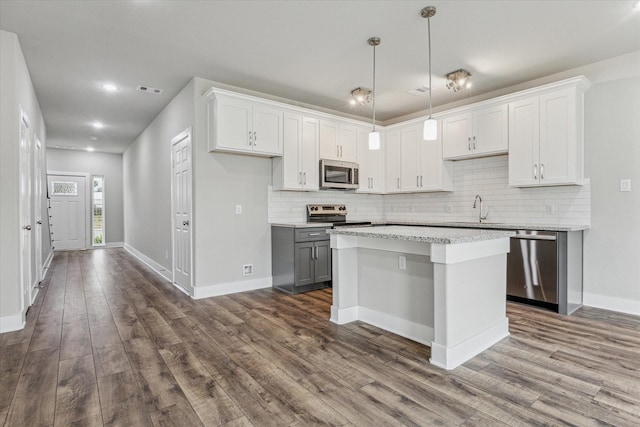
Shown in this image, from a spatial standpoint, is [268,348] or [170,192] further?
[170,192]

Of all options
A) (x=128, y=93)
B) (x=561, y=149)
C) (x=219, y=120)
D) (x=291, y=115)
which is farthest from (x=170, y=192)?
(x=561, y=149)

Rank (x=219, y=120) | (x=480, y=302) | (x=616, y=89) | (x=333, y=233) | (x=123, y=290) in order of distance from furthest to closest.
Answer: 1. (x=123, y=290)
2. (x=219, y=120)
3. (x=616, y=89)
4. (x=333, y=233)
5. (x=480, y=302)

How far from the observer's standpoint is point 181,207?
15.7ft

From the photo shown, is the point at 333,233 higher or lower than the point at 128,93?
lower

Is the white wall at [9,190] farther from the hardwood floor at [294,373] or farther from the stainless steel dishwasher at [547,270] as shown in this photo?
the stainless steel dishwasher at [547,270]

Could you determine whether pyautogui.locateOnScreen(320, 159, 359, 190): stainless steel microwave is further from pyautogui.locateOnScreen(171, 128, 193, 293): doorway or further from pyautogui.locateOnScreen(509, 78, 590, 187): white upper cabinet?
pyautogui.locateOnScreen(509, 78, 590, 187): white upper cabinet

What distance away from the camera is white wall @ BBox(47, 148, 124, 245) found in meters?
9.47

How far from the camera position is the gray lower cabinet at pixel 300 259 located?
439cm

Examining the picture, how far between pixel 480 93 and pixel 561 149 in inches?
57.4

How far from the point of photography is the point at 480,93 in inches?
189

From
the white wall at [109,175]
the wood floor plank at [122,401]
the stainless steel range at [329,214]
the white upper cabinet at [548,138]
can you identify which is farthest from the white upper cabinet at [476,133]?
the white wall at [109,175]

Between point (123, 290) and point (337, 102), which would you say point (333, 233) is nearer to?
point (337, 102)

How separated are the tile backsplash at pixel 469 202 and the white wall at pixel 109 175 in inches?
283

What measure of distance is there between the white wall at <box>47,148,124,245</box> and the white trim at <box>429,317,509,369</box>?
9.95m
